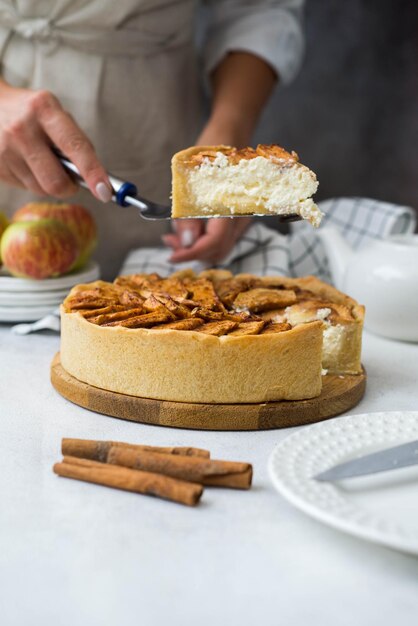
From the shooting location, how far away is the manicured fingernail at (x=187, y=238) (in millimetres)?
2153

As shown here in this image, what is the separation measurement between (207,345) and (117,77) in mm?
1260

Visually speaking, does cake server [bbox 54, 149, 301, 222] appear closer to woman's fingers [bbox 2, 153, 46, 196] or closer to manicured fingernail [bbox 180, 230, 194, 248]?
woman's fingers [bbox 2, 153, 46, 196]

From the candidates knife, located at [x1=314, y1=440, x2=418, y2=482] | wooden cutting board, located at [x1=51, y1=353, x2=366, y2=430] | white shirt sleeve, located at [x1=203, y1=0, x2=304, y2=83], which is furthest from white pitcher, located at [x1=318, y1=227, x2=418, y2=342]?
white shirt sleeve, located at [x1=203, y1=0, x2=304, y2=83]

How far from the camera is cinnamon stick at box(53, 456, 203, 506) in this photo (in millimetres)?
1024

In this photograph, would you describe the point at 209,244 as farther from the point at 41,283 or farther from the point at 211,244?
the point at 41,283

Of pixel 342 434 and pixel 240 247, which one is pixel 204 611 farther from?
pixel 240 247

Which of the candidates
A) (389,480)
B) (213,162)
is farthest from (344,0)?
(389,480)

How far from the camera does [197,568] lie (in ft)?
2.95

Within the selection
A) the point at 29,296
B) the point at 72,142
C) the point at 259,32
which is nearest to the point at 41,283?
the point at 29,296

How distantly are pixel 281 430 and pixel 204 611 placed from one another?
0.49 metres

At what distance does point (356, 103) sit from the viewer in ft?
10.3

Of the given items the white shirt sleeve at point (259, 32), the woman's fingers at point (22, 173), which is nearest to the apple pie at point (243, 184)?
the woman's fingers at point (22, 173)

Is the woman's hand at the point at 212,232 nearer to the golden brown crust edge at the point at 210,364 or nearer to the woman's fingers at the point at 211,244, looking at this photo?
the woman's fingers at the point at 211,244

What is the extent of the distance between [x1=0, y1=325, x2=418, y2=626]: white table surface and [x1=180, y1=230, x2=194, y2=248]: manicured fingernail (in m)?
1.02
